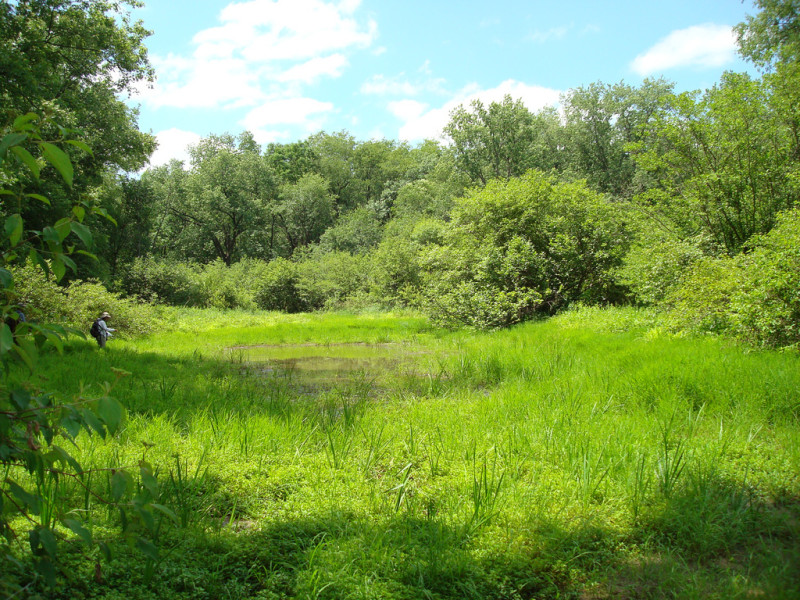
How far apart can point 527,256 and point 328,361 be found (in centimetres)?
845

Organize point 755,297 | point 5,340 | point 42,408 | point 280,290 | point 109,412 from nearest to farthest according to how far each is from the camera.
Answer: point 5,340, point 109,412, point 42,408, point 755,297, point 280,290

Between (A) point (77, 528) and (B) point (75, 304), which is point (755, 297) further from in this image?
(B) point (75, 304)

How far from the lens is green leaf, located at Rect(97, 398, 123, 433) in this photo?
157 centimetres

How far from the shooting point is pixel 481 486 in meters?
4.00

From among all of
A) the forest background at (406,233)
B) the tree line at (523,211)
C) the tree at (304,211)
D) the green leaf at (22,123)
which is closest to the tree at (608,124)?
the forest background at (406,233)

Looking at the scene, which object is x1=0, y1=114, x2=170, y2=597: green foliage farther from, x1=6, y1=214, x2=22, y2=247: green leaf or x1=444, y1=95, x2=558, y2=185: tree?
x1=444, y1=95, x2=558, y2=185: tree

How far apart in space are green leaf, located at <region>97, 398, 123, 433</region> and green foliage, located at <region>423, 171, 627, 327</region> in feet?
45.6

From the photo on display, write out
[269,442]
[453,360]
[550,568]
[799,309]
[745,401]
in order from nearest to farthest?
1. [550,568]
2. [269,442]
3. [745,401]
4. [799,309]
5. [453,360]

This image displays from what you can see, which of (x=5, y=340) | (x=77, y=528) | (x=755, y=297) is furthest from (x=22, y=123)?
(x=755, y=297)

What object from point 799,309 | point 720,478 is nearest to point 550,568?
point 720,478

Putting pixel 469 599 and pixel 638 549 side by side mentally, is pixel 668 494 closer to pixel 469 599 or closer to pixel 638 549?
pixel 638 549

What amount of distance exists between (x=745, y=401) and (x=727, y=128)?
12.2 m

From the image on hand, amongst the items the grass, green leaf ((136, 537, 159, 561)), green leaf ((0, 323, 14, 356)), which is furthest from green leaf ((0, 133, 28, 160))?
green leaf ((136, 537, 159, 561))

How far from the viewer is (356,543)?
3.25 m
